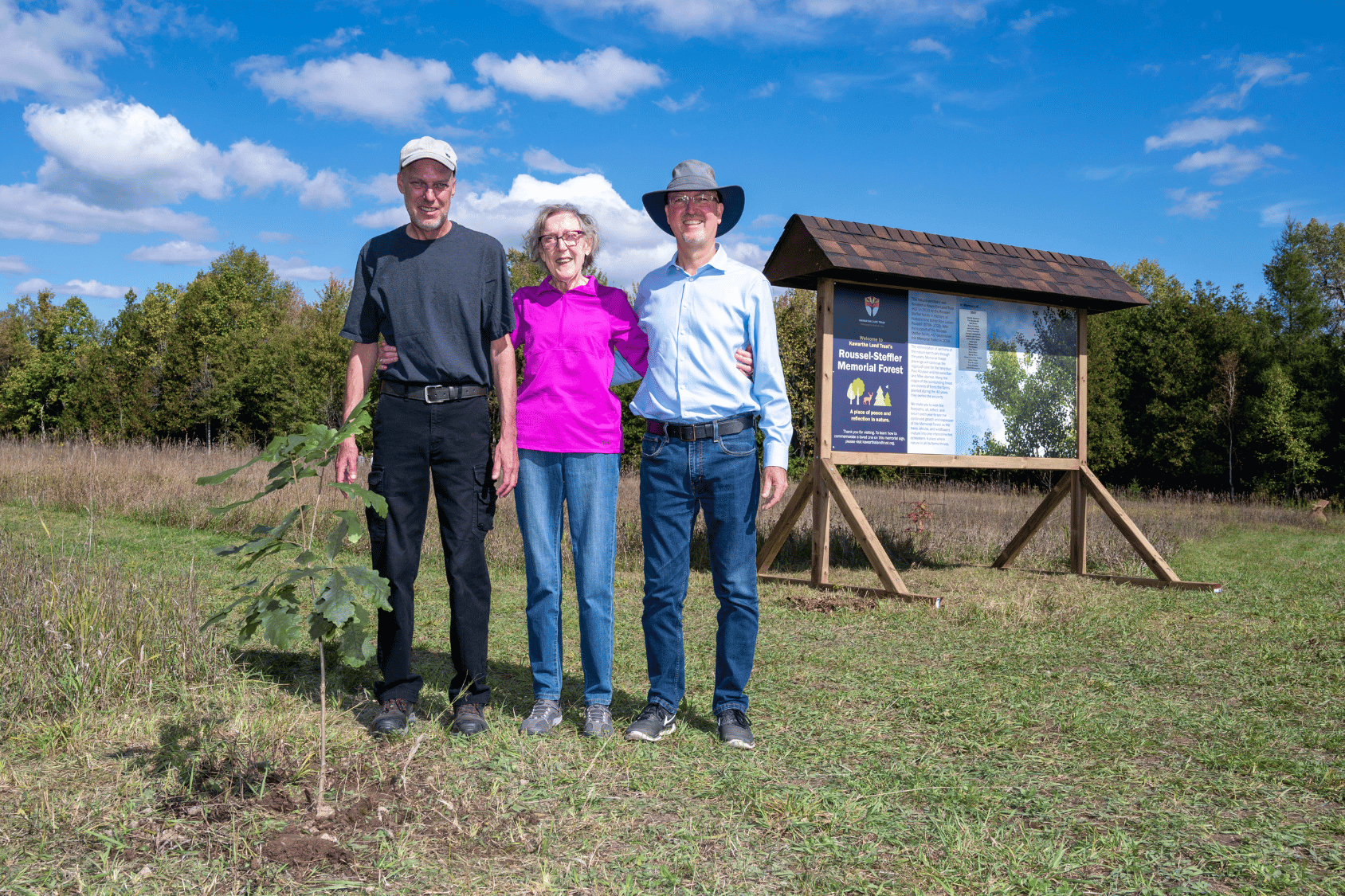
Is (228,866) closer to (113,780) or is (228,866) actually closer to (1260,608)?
(113,780)

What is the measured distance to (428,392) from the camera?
11.4 feet

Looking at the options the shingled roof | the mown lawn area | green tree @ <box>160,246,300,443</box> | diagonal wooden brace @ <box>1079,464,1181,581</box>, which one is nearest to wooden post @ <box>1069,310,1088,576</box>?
diagonal wooden brace @ <box>1079,464,1181,581</box>

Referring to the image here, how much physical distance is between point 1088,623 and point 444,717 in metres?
4.78

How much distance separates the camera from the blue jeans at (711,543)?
3.52 m

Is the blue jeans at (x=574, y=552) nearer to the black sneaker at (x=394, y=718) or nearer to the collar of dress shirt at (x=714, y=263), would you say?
the black sneaker at (x=394, y=718)

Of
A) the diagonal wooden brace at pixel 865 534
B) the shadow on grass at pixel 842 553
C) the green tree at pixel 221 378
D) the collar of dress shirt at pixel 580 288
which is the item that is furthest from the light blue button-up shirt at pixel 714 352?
the green tree at pixel 221 378

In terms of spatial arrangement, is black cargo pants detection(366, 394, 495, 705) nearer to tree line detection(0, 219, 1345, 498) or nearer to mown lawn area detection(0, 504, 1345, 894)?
mown lawn area detection(0, 504, 1345, 894)

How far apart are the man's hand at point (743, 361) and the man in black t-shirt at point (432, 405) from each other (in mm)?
939

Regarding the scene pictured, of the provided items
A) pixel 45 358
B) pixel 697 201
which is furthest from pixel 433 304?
pixel 45 358

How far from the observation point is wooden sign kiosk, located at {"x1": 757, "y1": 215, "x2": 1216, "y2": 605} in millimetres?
7637

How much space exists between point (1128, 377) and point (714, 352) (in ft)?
101

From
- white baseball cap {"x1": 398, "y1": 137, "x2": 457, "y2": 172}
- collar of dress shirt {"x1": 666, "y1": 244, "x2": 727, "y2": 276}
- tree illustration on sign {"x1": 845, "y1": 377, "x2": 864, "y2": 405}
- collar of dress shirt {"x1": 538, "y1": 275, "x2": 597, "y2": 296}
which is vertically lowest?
tree illustration on sign {"x1": 845, "y1": 377, "x2": 864, "y2": 405}

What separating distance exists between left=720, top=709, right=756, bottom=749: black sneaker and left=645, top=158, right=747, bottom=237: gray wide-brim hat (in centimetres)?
205

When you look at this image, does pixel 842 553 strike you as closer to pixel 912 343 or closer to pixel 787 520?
pixel 787 520
